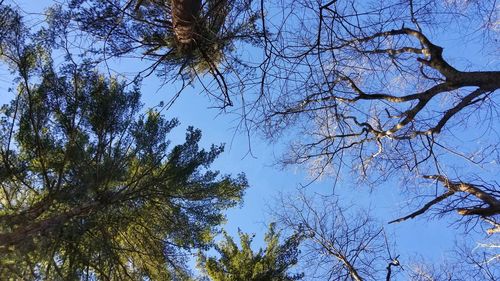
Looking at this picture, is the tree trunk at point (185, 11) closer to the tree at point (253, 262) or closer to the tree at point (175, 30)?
the tree at point (175, 30)

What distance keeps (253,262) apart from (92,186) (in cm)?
496

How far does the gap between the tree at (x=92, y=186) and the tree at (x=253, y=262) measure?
1.85m

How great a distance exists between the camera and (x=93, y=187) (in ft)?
24.0

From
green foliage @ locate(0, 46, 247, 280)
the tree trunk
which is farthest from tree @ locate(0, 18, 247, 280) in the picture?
the tree trunk

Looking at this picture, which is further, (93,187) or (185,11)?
(93,187)

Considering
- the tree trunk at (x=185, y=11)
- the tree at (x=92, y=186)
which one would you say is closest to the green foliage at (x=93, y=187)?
the tree at (x=92, y=186)

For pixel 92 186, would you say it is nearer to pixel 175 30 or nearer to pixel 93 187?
pixel 93 187

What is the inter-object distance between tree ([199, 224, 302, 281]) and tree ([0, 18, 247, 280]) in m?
1.85

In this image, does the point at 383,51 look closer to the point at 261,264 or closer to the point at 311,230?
the point at 311,230

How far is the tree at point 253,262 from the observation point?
1059 centimetres

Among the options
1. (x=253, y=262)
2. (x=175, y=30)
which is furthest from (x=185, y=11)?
(x=253, y=262)

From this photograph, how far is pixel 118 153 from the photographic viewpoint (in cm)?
816

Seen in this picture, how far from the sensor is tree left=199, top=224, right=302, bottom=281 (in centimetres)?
1059

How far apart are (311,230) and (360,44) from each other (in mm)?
4761
